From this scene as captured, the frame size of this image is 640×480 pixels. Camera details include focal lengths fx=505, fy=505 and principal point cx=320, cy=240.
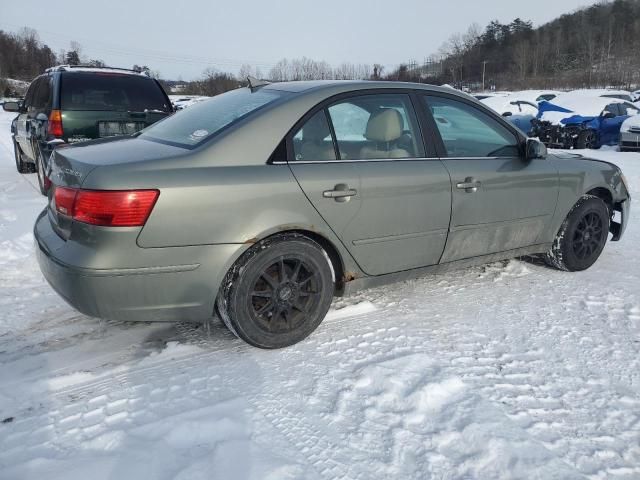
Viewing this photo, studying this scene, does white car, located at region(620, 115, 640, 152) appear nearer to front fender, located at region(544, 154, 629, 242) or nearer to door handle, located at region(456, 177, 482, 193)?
front fender, located at region(544, 154, 629, 242)

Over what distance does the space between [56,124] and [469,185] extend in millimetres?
5040

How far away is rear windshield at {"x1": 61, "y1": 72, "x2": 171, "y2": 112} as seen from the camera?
20.7ft

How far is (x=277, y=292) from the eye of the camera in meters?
2.90

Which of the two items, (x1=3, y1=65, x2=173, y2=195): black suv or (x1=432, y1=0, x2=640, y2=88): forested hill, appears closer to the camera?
(x1=3, y1=65, x2=173, y2=195): black suv

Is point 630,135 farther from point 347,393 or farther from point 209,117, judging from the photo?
point 347,393

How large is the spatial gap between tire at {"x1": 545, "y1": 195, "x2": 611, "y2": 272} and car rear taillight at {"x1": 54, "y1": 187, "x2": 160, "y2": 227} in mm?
3307

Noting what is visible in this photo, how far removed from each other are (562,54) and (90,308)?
86089 mm

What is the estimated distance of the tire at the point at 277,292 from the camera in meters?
2.76

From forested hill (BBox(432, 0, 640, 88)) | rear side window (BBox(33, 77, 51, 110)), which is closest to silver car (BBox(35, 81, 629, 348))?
rear side window (BBox(33, 77, 51, 110))

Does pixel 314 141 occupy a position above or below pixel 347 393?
above

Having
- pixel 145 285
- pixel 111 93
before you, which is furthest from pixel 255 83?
pixel 111 93

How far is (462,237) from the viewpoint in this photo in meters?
3.54

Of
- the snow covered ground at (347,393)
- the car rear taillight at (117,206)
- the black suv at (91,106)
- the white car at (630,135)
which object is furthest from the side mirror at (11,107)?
the white car at (630,135)

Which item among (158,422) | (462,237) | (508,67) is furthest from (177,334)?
(508,67)
